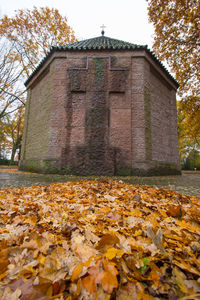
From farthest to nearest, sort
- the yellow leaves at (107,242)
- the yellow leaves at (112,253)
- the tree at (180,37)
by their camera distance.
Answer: the tree at (180,37), the yellow leaves at (107,242), the yellow leaves at (112,253)

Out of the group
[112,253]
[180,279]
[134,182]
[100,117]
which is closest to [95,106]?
[100,117]

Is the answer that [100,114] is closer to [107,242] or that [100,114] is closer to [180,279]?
[107,242]

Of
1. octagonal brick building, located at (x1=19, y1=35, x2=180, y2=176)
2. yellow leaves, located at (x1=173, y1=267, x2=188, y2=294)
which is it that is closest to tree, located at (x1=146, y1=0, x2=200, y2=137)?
octagonal brick building, located at (x1=19, y1=35, x2=180, y2=176)

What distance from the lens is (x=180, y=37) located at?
8234mm

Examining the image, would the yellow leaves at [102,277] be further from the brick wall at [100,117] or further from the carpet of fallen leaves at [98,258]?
the brick wall at [100,117]

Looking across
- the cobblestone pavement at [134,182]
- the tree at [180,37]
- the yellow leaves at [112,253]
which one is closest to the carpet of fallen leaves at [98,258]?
the yellow leaves at [112,253]

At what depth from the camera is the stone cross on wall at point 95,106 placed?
6.87 m

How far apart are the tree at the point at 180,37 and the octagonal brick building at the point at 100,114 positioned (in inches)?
47.5

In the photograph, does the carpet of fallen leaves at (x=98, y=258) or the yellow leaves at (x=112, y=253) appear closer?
the carpet of fallen leaves at (x=98, y=258)

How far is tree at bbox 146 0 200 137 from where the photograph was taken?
6734 millimetres

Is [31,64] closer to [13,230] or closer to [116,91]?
[116,91]

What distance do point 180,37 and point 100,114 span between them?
593 centimetres

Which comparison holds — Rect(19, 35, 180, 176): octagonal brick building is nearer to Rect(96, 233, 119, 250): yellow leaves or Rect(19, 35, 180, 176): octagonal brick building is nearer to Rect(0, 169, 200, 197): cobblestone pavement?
Rect(0, 169, 200, 197): cobblestone pavement

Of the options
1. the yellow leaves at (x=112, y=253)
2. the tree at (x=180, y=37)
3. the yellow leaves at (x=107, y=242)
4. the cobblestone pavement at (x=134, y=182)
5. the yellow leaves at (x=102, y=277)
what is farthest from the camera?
the tree at (x=180, y=37)
